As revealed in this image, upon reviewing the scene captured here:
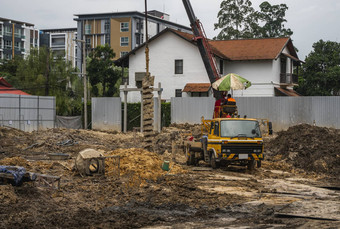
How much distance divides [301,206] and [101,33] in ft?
301

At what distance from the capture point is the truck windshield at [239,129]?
20.5 m

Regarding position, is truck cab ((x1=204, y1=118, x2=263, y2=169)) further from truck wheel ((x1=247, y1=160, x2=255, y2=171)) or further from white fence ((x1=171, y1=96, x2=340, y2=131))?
white fence ((x1=171, y1=96, x2=340, y2=131))

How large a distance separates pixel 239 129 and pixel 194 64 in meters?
29.4

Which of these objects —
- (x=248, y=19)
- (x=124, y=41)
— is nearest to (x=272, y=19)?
(x=248, y=19)

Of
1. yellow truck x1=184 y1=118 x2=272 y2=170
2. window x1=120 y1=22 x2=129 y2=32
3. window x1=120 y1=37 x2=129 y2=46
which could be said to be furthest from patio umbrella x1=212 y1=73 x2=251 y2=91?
window x1=120 y1=22 x2=129 y2=32

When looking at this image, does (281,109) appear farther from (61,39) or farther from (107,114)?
(61,39)

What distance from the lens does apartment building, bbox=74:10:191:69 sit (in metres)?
97.6

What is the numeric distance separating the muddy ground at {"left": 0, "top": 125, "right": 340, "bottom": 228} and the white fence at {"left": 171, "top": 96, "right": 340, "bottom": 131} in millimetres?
10607

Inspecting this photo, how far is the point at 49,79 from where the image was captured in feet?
174

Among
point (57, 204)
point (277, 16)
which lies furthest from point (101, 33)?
point (57, 204)

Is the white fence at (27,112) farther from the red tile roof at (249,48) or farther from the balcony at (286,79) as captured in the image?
the balcony at (286,79)

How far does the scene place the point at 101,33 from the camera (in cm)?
10219

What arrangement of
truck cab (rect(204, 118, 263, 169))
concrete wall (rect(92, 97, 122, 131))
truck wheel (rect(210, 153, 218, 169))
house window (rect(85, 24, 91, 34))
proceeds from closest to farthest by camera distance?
truck cab (rect(204, 118, 263, 169)) < truck wheel (rect(210, 153, 218, 169)) < concrete wall (rect(92, 97, 122, 131)) < house window (rect(85, 24, 91, 34))

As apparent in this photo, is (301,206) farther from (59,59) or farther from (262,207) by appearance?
(59,59)
